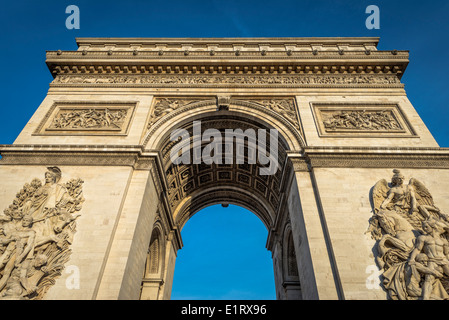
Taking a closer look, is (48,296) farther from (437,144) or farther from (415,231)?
(437,144)

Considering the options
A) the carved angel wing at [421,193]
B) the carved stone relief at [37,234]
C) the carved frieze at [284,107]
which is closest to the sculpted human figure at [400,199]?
the carved angel wing at [421,193]

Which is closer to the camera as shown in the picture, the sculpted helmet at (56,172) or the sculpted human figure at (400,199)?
the sculpted human figure at (400,199)

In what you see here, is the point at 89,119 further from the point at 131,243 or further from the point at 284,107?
the point at 284,107

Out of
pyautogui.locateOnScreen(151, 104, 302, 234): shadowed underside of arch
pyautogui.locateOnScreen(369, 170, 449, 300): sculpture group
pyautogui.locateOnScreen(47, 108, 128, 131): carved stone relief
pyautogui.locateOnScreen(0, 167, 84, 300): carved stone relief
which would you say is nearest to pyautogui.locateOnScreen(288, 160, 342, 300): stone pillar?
pyautogui.locateOnScreen(151, 104, 302, 234): shadowed underside of arch

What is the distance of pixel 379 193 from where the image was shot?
8.77 metres

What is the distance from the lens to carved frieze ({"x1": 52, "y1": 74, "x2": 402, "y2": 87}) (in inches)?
496

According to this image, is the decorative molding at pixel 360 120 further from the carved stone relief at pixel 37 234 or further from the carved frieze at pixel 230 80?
the carved stone relief at pixel 37 234

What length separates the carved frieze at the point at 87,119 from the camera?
428 inches

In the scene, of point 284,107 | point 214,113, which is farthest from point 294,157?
point 214,113

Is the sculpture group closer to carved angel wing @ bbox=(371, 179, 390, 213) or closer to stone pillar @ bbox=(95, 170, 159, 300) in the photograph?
carved angel wing @ bbox=(371, 179, 390, 213)

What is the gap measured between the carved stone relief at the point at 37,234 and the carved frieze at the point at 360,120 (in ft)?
30.7

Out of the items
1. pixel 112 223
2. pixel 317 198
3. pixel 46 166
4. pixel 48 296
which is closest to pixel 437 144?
pixel 317 198

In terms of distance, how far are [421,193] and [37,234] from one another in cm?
1181
